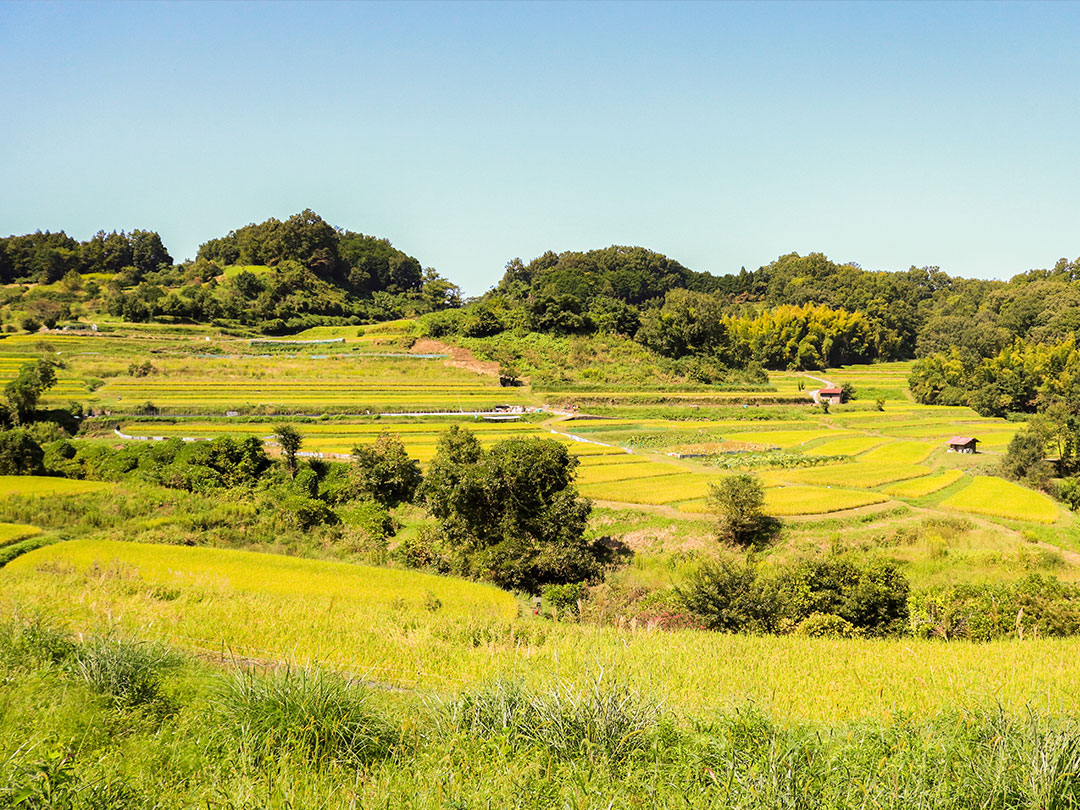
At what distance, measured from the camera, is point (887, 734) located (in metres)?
5.53

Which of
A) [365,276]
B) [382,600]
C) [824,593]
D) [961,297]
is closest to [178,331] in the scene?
[365,276]

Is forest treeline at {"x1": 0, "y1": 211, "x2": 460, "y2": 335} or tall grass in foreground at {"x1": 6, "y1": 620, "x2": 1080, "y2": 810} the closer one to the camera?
tall grass in foreground at {"x1": 6, "y1": 620, "x2": 1080, "y2": 810}

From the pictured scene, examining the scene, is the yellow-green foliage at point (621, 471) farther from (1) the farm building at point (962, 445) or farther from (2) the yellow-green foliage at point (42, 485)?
(2) the yellow-green foliage at point (42, 485)

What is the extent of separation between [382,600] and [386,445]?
722 inches

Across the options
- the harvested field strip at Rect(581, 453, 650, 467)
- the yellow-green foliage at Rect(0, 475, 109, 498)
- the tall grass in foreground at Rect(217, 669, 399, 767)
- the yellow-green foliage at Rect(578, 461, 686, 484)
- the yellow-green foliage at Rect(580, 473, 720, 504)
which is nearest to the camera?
the tall grass in foreground at Rect(217, 669, 399, 767)

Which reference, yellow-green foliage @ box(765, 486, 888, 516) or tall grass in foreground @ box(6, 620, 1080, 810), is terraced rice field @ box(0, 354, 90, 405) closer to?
tall grass in foreground @ box(6, 620, 1080, 810)

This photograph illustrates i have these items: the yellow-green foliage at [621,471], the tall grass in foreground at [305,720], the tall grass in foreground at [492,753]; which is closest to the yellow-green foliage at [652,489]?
the yellow-green foliage at [621,471]

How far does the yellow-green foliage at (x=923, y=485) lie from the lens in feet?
115

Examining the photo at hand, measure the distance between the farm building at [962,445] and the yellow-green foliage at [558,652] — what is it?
40.7 meters

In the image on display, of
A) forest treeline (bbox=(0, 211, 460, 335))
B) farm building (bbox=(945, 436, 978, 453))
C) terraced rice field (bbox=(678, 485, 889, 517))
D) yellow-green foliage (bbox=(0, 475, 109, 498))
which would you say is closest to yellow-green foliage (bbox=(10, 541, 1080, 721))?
yellow-green foliage (bbox=(0, 475, 109, 498))

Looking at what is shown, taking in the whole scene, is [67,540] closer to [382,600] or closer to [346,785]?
[382,600]

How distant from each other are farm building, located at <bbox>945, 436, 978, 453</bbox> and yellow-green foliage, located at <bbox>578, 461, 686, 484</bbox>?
2392 cm

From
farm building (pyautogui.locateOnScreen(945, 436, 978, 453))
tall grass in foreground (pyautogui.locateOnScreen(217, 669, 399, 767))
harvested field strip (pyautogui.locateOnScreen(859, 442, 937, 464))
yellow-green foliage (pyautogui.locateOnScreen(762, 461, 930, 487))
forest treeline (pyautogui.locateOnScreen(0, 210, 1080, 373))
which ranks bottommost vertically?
yellow-green foliage (pyautogui.locateOnScreen(762, 461, 930, 487))

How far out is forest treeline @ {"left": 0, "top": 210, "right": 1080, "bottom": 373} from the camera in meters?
76.1
